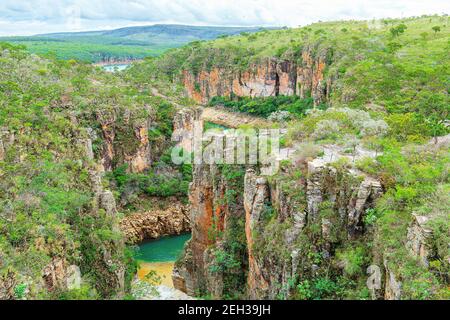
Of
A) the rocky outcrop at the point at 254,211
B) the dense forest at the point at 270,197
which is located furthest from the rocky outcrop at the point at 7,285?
the rocky outcrop at the point at 254,211

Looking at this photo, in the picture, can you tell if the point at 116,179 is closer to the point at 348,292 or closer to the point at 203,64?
the point at 348,292

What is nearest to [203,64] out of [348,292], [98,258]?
[98,258]

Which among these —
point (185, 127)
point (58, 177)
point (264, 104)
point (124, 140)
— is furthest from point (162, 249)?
point (264, 104)

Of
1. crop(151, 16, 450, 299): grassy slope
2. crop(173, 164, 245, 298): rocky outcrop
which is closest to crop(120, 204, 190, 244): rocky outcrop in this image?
crop(173, 164, 245, 298): rocky outcrop

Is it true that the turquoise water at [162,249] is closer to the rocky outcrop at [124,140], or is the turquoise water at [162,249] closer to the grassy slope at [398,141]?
the rocky outcrop at [124,140]

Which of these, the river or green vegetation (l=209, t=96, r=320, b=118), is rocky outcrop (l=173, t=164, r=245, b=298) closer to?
the river

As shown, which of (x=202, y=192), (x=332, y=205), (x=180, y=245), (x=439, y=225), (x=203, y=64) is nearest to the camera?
(x=439, y=225)
